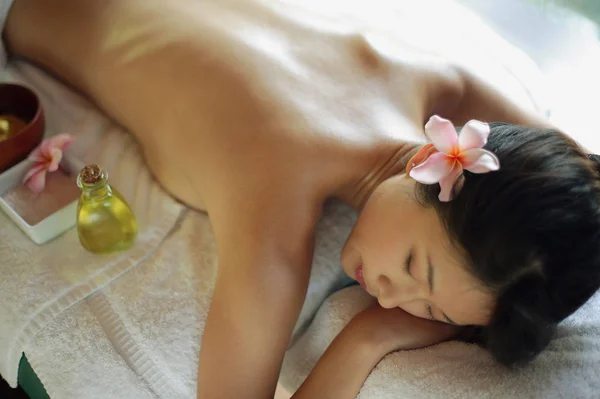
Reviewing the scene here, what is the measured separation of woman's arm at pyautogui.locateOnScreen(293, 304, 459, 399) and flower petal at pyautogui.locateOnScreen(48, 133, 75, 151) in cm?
59

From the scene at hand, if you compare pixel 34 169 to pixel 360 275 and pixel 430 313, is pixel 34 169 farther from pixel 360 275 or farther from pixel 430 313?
pixel 430 313

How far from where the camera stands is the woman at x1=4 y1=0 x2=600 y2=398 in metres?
0.71

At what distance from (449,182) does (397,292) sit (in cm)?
18

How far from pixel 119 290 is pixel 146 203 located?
0.57 feet

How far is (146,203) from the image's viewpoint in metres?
1.08

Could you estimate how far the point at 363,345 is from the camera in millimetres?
859

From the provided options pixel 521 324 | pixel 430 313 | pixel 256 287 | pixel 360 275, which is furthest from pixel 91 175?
pixel 521 324

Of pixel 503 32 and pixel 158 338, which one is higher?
pixel 503 32

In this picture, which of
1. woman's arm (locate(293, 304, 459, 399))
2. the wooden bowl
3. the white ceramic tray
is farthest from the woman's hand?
the wooden bowl

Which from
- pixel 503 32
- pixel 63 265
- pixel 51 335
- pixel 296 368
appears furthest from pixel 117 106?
pixel 503 32

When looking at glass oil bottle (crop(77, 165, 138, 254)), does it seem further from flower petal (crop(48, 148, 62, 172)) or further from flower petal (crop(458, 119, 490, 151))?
flower petal (crop(458, 119, 490, 151))

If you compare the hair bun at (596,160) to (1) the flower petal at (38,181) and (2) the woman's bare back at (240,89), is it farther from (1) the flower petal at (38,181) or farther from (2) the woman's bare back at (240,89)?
(1) the flower petal at (38,181)

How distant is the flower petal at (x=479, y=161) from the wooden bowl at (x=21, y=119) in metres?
0.75

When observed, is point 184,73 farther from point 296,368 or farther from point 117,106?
point 296,368
